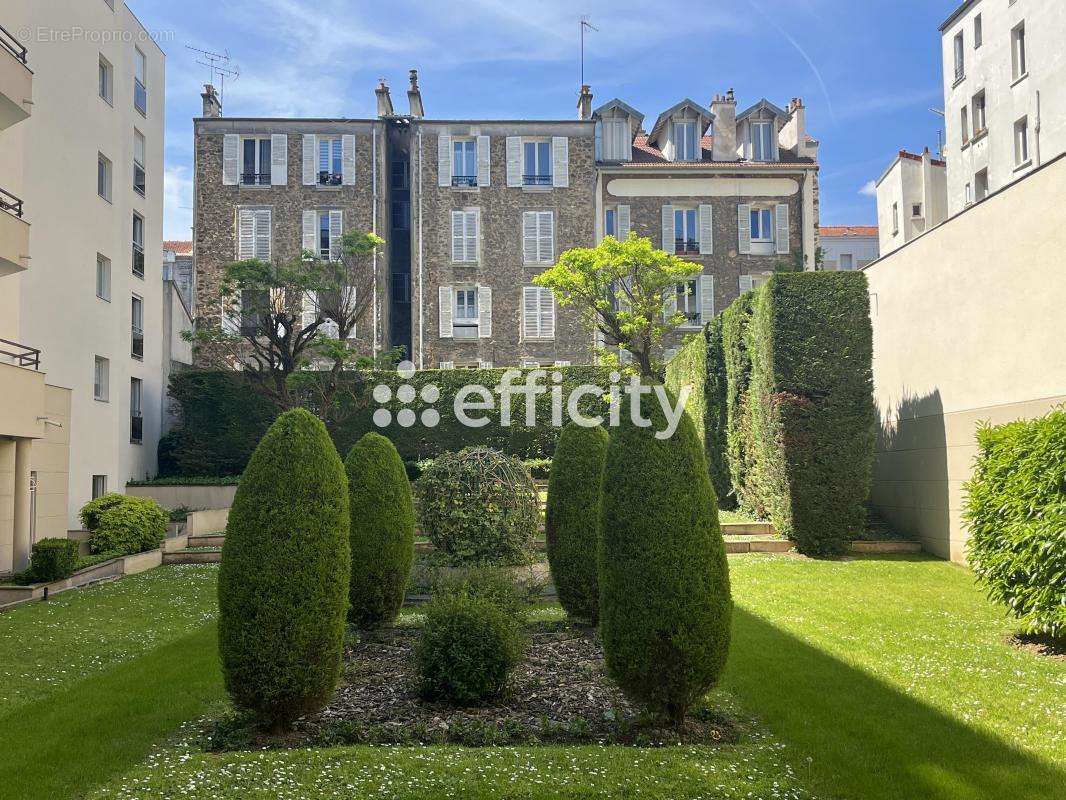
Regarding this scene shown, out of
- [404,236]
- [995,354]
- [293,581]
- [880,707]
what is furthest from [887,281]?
[404,236]

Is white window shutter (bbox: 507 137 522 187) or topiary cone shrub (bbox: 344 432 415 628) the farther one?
white window shutter (bbox: 507 137 522 187)

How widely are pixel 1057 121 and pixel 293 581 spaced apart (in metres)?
26.2

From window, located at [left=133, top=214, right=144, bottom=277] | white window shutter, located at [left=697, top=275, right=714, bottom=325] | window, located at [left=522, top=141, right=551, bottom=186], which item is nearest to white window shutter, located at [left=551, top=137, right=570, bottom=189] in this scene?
window, located at [left=522, top=141, right=551, bottom=186]

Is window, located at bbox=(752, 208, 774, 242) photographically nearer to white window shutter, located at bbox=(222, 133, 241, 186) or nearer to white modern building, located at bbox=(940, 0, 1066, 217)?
white modern building, located at bbox=(940, 0, 1066, 217)

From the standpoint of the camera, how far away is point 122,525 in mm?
17750

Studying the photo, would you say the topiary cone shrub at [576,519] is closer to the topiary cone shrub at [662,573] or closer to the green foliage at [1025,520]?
the topiary cone shrub at [662,573]

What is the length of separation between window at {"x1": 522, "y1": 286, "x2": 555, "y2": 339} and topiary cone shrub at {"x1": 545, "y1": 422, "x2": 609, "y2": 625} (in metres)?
24.4

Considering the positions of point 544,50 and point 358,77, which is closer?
point 544,50

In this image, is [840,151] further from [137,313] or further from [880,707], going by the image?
[880,707]

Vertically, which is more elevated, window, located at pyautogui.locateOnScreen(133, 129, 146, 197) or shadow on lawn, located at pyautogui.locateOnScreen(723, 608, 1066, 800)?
window, located at pyautogui.locateOnScreen(133, 129, 146, 197)

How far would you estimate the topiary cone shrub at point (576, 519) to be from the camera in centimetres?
1008

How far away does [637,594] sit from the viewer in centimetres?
611

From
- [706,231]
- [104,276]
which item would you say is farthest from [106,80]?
[706,231]

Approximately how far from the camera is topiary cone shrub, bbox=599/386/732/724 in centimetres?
601
